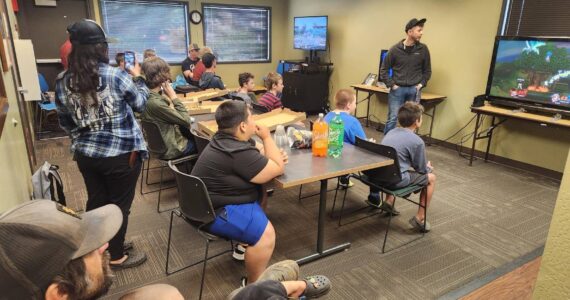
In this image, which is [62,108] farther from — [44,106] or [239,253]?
[44,106]

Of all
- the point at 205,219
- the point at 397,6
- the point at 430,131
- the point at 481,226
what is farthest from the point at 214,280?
the point at 397,6

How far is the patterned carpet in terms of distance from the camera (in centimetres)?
217

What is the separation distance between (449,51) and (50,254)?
4.98 metres

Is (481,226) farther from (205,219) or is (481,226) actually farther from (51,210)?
(51,210)

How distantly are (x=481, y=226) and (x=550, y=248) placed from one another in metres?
2.10

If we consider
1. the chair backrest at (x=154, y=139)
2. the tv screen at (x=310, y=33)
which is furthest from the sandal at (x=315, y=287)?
the tv screen at (x=310, y=33)

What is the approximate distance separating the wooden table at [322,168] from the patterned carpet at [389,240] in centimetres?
8

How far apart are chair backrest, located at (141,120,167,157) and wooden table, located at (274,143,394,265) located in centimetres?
114

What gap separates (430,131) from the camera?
509 cm

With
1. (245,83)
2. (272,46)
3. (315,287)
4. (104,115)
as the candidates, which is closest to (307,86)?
(272,46)

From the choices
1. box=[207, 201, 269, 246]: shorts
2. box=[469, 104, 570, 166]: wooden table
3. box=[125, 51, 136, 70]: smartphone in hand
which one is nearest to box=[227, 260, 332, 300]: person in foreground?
box=[207, 201, 269, 246]: shorts

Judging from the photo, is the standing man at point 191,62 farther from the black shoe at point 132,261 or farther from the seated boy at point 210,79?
the black shoe at point 132,261

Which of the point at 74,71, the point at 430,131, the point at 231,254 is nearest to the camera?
the point at 74,71

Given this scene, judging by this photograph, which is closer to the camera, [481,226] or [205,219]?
[205,219]
